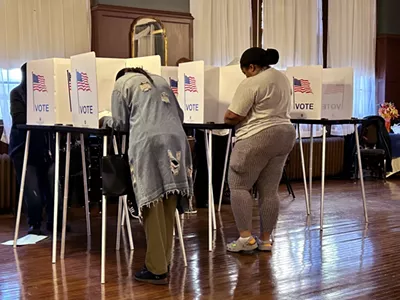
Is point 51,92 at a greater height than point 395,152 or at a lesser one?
greater

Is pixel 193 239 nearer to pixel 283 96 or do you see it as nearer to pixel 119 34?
pixel 283 96

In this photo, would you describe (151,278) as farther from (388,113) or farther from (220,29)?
(388,113)

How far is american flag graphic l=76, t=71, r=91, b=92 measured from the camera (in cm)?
328

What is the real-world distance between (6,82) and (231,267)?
3268 millimetres

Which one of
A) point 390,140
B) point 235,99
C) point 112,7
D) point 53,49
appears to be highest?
point 112,7

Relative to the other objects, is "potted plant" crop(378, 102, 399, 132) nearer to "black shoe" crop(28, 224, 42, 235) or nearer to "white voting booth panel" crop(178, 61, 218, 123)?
"white voting booth panel" crop(178, 61, 218, 123)

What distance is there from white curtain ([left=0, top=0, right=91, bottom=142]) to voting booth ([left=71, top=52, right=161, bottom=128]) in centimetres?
216

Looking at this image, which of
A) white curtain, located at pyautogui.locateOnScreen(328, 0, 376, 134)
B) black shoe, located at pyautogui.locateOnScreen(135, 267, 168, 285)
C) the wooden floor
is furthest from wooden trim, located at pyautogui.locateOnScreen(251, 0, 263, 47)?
black shoe, located at pyautogui.locateOnScreen(135, 267, 168, 285)

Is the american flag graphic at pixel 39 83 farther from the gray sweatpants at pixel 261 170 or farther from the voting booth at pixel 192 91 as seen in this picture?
the gray sweatpants at pixel 261 170

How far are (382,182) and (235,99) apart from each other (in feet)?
14.6

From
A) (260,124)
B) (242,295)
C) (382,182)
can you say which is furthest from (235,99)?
(382,182)

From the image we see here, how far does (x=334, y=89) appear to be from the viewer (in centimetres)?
463

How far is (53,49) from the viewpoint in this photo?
5797mm

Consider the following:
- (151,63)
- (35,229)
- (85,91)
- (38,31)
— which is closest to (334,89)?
(151,63)
